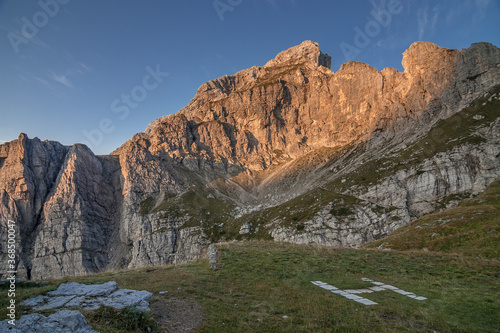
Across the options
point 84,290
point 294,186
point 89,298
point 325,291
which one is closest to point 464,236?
point 325,291

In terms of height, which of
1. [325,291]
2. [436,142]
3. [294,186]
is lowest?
[325,291]

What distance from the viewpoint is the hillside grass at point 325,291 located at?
38.5ft

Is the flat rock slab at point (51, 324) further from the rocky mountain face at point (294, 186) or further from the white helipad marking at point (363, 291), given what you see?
the rocky mountain face at point (294, 186)

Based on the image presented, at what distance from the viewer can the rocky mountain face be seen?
4126 inches

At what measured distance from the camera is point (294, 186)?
16962cm

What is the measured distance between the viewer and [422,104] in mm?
156375

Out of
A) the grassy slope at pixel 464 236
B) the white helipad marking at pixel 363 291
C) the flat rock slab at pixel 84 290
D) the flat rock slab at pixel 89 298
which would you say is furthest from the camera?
the grassy slope at pixel 464 236

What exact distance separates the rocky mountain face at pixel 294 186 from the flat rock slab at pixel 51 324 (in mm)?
103054

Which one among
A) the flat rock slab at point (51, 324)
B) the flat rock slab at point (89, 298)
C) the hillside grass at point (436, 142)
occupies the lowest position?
the flat rock slab at point (89, 298)

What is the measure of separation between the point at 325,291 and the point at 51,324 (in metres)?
14.5

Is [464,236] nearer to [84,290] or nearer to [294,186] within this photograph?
[84,290]

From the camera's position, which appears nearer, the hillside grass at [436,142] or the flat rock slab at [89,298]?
the flat rock slab at [89,298]

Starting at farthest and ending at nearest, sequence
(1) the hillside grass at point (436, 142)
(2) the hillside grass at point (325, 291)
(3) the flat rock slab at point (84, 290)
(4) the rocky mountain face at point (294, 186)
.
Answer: (1) the hillside grass at point (436, 142)
(4) the rocky mountain face at point (294, 186)
(3) the flat rock slab at point (84, 290)
(2) the hillside grass at point (325, 291)

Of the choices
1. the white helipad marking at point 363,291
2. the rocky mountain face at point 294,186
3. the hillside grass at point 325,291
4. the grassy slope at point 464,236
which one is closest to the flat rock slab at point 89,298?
the hillside grass at point 325,291
